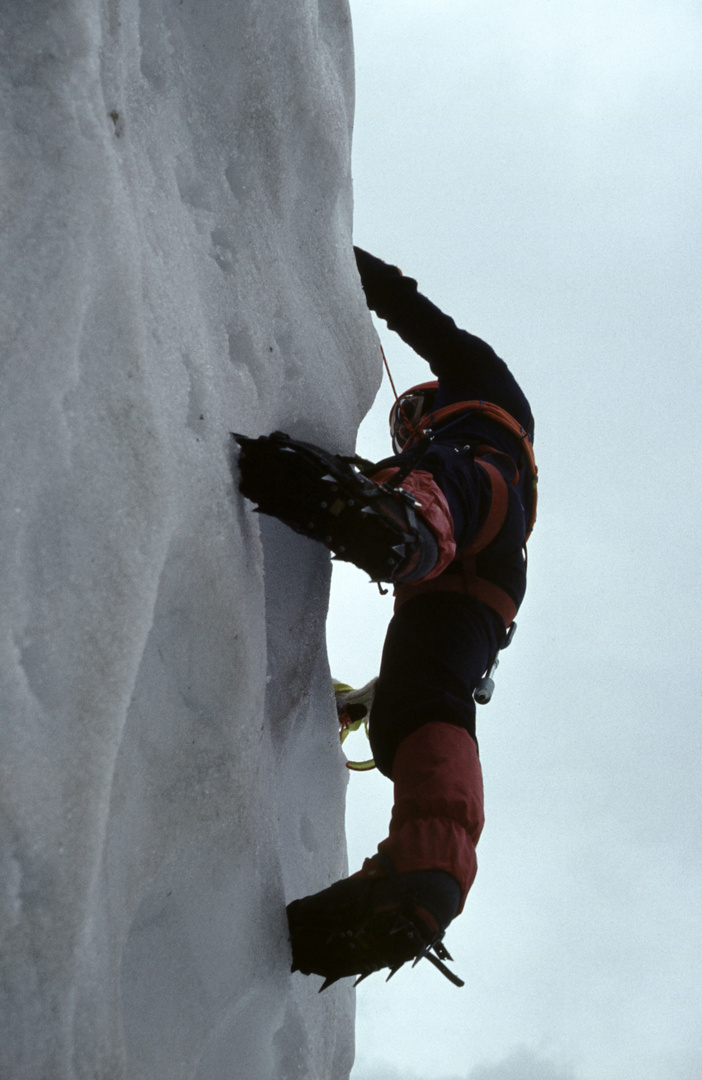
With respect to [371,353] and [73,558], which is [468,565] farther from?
[73,558]

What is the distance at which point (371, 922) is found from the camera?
2469mm

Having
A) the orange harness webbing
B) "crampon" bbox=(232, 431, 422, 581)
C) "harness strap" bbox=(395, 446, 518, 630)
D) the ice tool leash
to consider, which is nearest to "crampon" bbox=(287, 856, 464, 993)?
"crampon" bbox=(232, 431, 422, 581)

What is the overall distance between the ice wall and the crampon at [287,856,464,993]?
0.09 m

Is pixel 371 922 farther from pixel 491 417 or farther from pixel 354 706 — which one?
pixel 491 417

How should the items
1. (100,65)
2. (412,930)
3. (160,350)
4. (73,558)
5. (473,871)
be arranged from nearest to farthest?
(73,558), (100,65), (160,350), (412,930), (473,871)

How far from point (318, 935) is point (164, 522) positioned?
1306 millimetres

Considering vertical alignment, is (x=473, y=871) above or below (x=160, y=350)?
below

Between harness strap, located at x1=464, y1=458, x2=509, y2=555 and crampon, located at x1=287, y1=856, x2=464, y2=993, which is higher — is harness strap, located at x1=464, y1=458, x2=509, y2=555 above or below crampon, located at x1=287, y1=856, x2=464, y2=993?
above

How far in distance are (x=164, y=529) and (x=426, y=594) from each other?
157 cm

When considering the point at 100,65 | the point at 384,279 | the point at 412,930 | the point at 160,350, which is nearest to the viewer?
the point at 100,65

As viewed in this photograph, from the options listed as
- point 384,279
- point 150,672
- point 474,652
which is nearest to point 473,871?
point 474,652

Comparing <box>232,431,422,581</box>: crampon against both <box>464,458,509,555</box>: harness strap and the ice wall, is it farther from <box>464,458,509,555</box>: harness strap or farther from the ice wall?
<box>464,458,509,555</box>: harness strap

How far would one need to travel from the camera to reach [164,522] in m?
1.81

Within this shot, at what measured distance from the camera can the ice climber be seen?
235 centimetres
